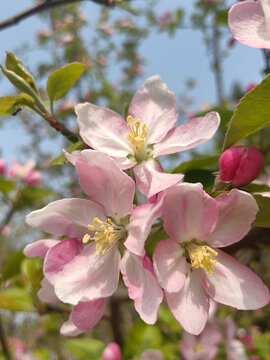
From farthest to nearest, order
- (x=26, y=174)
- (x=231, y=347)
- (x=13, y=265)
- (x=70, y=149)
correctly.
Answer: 1. (x=26, y=174)
2. (x=231, y=347)
3. (x=13, y=265)
4. (x=70, y=149)

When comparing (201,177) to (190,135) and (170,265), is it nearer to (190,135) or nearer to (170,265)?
(190,135)

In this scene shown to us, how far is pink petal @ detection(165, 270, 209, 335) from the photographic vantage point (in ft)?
1.91

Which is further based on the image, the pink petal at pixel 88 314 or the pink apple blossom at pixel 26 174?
the pink apple blossom at pixel 26 174

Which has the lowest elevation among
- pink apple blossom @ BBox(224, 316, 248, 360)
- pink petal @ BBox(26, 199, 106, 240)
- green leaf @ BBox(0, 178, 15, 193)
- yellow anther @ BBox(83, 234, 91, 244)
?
pink apple blossom @ BBox(224, 316, 248, 360)

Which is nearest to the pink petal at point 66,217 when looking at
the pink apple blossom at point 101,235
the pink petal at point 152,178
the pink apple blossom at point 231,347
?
the pink apple blossom at point 101,235

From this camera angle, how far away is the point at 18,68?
0.78 metres

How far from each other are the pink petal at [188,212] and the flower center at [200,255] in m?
0.02

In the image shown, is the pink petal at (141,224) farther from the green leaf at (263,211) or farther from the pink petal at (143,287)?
the green leaf at (263,211)

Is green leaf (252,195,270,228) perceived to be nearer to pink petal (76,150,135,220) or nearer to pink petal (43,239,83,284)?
pink petal (76,150,135,220)

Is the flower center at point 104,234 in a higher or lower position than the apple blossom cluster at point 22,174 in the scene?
higher

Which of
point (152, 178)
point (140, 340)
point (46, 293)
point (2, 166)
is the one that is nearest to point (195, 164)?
point (152, 178)

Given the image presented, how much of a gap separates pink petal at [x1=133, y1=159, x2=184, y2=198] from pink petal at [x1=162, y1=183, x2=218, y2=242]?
0.02 meters

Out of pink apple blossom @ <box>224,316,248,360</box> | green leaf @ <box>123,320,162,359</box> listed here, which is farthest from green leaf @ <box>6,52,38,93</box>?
pink apple blossom @ <box>224,316,248,360</box>

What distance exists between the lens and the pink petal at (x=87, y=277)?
1.94 ft
